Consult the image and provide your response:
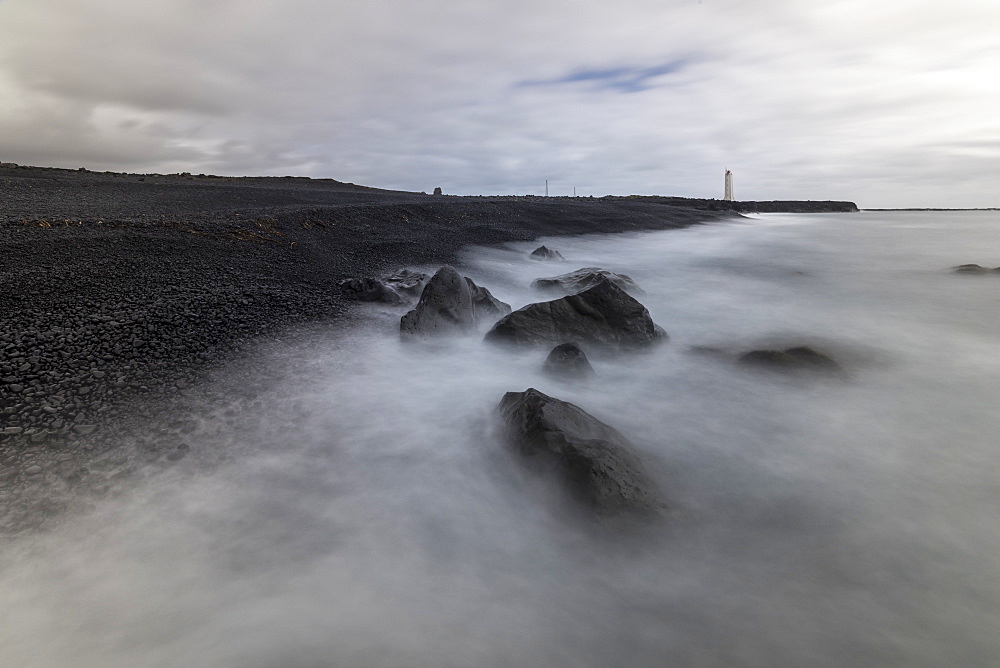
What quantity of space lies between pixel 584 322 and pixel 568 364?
31.0 inches

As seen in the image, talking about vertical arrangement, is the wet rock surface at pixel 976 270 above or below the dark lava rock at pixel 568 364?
above

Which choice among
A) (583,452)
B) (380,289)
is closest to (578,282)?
(380,289)

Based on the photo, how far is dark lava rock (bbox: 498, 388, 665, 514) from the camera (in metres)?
2.15

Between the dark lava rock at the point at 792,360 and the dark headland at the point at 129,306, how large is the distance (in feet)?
11.9

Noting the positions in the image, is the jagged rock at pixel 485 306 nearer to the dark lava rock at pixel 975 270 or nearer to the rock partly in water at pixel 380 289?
the rock partly in water at pixel 380 289

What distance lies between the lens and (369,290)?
16.4 ft

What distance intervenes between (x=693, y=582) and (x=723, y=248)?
1220cm

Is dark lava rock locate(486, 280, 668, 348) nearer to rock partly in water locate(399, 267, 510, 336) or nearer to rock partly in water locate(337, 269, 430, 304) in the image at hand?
rock partly in water locate(399, 267, 510, 336)

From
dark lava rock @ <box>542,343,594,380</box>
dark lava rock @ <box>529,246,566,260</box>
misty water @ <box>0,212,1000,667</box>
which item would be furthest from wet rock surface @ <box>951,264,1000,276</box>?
dark lava rock @ <box>542,343,594,380</box>

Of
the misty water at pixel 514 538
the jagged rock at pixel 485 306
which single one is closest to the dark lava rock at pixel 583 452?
the misty water at pixel 514 538

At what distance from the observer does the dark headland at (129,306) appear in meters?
2.42

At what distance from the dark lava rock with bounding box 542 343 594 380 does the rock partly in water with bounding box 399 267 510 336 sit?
1.05 m

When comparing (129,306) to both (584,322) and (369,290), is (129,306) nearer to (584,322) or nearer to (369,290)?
(369,290)

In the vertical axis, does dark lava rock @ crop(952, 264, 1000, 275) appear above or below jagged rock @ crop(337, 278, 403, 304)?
above
